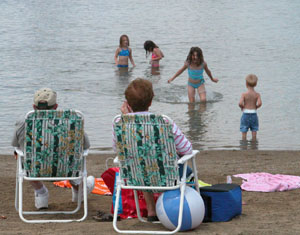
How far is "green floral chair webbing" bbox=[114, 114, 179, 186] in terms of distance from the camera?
4961 mm

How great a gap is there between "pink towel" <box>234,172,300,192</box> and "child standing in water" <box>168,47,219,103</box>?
5.87 m

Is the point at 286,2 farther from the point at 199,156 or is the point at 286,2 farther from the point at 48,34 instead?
the point at 199,156

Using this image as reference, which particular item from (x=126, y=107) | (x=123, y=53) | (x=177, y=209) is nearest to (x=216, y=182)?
(x=126, y=107)

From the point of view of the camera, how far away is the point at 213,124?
484 inches

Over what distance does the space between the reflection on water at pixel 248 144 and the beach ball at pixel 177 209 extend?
5.38m

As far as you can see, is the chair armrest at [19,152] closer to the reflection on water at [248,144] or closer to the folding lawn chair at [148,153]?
the folding lawn chair at [148,153]

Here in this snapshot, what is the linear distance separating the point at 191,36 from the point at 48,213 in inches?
944

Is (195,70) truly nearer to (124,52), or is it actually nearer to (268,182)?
(124,52)

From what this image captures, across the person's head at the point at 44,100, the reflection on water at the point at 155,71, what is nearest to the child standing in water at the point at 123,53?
the reflection on water at the point at 155,71

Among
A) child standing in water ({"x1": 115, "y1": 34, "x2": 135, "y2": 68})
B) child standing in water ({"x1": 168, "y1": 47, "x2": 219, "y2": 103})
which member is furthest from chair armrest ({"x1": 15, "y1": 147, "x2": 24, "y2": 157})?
child standing in water ({"x1": 115, "y1": 34, "x2": 135, "y2": 68})

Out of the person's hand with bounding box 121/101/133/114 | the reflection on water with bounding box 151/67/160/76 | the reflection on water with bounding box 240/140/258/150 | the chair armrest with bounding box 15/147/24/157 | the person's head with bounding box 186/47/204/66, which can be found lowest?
the reflection on water with bounding box 240/140/258/150

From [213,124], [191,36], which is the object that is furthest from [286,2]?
[213,124]

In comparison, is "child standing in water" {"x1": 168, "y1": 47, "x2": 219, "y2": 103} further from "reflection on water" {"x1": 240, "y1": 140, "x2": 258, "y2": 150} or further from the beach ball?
the beach ball

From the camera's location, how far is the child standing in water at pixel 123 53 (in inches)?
729
